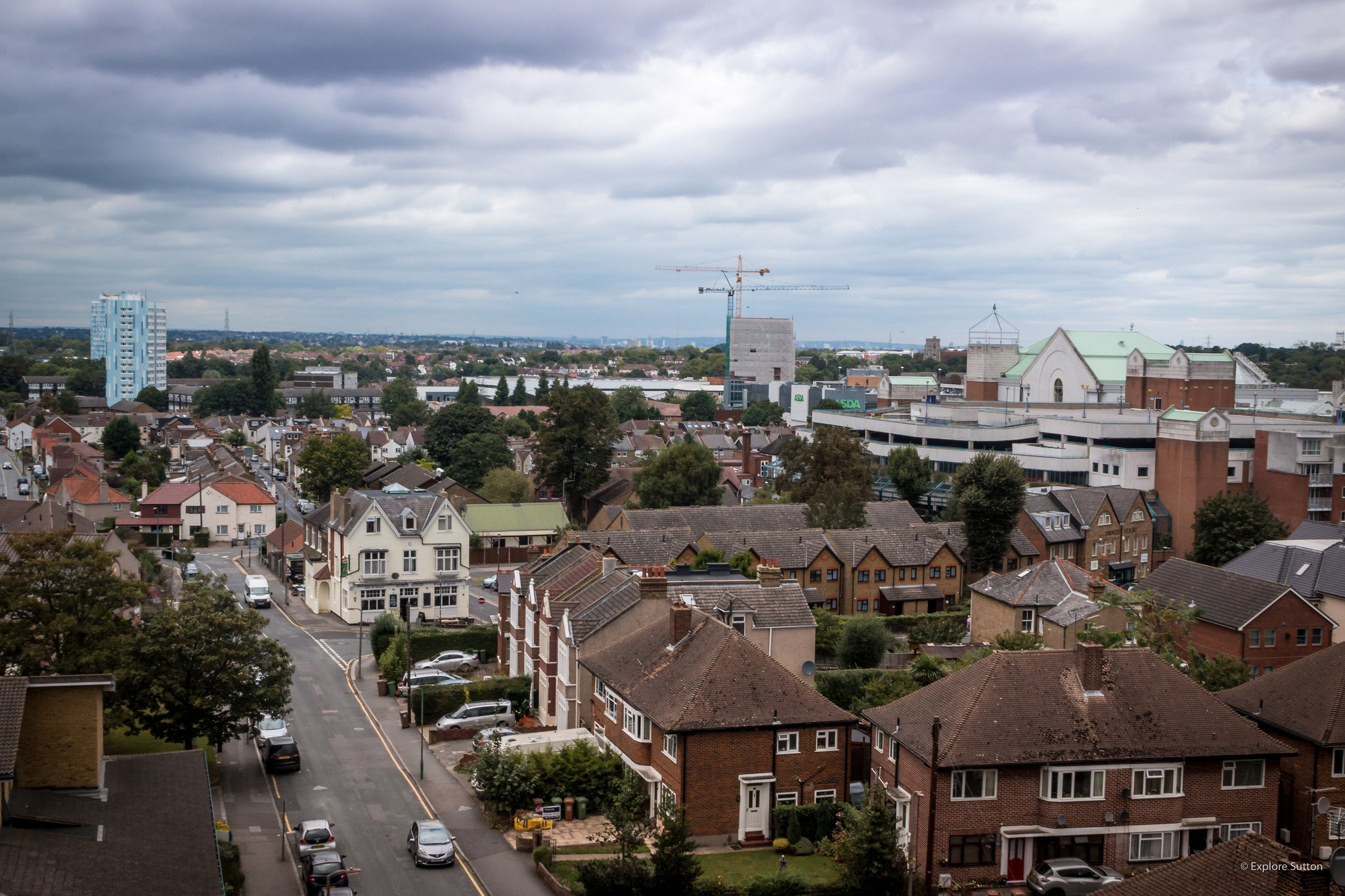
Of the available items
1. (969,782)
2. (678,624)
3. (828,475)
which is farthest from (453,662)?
(828,475)

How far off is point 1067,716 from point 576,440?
68695 mm

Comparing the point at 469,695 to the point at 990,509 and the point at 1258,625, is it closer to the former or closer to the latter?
the point at 1258,625

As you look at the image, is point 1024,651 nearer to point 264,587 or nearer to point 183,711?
point 183,711

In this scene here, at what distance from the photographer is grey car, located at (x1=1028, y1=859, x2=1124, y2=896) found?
29.9 m

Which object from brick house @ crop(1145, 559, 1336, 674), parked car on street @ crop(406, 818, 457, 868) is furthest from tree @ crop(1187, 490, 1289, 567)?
parked car on street @ crop(406, 818, 457, 868)

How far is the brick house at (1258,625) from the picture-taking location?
50.7 m

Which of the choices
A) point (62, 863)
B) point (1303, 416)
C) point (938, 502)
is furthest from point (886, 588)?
point (1303, 416)

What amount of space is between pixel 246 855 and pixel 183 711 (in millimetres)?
7124

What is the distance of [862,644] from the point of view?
50.8 m

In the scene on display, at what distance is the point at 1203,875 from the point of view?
2269 cm

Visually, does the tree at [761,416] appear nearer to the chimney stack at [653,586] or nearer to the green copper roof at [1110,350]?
the green copper roof at [1110,350]

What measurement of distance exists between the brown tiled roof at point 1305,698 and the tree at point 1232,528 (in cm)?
4178

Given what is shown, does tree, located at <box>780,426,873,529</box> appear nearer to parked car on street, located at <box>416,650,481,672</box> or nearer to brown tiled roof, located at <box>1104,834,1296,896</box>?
parked car on street, located at <box>416,650,481,672</box>

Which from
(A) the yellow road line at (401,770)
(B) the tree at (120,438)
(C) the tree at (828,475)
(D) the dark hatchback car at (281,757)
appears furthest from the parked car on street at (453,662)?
(B) the tree at (120,438)
